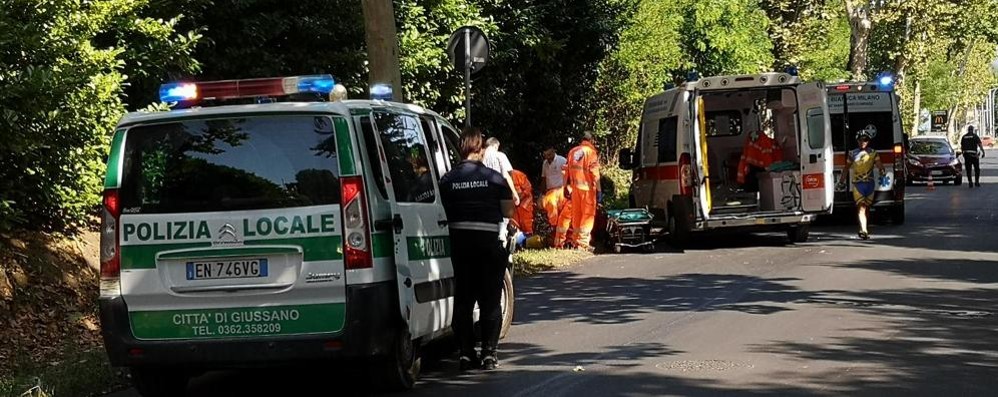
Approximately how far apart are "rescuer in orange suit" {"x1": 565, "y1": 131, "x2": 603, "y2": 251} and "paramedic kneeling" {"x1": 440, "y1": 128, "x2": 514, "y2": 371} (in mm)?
10003

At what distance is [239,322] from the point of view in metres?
7.87

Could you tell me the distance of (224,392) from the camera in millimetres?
8969

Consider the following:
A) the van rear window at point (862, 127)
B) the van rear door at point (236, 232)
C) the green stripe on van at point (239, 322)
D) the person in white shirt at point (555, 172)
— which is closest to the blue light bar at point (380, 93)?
the van rear door at point (236, 232)

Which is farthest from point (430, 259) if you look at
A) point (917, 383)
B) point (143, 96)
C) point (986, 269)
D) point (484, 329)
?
point (986, 269)

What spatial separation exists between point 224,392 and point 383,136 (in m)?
2.06

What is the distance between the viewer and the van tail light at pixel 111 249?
7.97 metres

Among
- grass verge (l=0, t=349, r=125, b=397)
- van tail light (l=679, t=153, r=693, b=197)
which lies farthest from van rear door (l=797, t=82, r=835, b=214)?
grass verge (l=0, t=349, r=125, b=397)

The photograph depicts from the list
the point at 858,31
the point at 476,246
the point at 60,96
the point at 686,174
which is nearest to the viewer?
the point at 476,246

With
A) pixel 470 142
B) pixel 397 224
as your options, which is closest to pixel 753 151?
pixel 470 142

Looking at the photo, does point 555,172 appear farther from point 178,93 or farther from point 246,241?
point 246,241

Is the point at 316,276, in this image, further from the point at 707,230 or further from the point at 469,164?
the point at 707,230

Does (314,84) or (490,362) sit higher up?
(314,84)

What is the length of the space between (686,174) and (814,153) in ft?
6.19

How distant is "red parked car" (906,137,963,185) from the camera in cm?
4081
